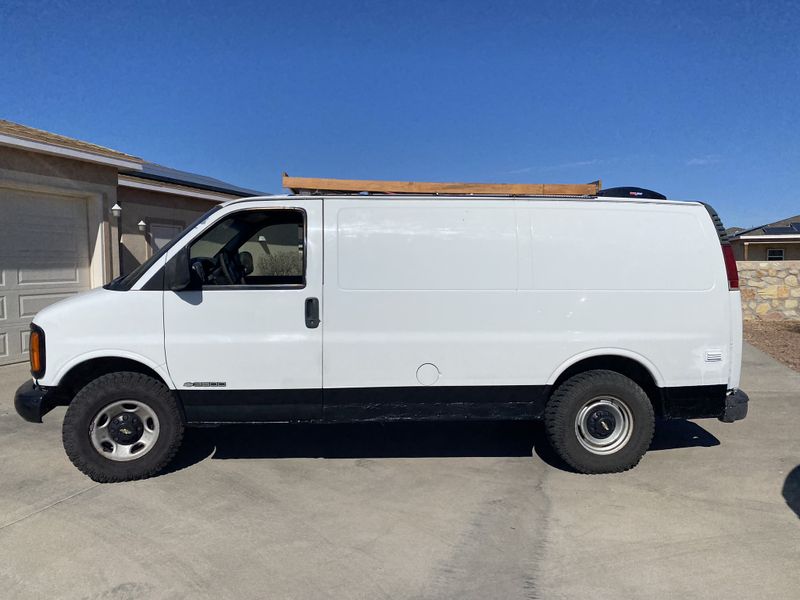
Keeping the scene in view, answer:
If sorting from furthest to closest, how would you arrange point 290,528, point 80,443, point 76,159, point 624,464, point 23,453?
point 76,159 → point 23,453 → point 624,464 → point 80,443 → point 290,528

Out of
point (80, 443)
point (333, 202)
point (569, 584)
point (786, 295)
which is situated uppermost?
point (333, 202)

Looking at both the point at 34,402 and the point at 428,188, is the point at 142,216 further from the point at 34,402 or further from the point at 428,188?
the point at 428,188

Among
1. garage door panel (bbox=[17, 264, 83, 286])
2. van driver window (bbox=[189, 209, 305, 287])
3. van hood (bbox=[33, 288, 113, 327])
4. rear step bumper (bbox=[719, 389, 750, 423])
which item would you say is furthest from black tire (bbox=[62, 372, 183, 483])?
garage door panel (bbox=[17, 264, 83, 286])

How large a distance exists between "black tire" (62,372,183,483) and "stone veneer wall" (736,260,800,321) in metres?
13.5

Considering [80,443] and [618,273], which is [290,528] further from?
[618,273]

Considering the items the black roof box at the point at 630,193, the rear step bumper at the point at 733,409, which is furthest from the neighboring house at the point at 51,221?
the rear step bumper at the point at 733,409

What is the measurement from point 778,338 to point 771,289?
2.90 m

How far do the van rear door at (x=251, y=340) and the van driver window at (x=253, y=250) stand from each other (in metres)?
0.02

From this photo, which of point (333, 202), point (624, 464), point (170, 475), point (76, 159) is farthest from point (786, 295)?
point (76, 159)

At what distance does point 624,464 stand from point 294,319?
283 cm

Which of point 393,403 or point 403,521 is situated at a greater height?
point 393,403

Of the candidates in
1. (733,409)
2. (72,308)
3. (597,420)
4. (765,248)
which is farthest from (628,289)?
(765,248)

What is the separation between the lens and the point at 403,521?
363cm

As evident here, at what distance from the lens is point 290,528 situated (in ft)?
11.5
